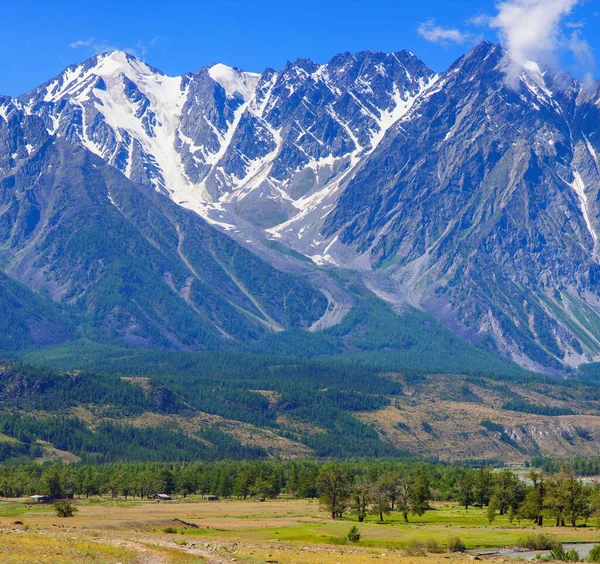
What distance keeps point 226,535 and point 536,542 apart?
4074 centimetres

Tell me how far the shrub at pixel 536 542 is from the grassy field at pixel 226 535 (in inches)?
94.5

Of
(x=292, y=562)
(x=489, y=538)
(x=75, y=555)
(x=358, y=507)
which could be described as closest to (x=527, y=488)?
(x=358, y=507)

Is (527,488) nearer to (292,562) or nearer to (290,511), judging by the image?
(290,511)

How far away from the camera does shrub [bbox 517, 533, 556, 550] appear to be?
480 feet

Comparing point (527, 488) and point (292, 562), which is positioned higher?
point (527, 488)

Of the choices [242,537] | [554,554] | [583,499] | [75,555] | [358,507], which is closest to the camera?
[75,555]

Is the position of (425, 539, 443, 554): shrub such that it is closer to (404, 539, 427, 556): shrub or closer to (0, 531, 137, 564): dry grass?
(404, 539, 427, 556): shrub

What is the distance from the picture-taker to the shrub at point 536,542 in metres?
146

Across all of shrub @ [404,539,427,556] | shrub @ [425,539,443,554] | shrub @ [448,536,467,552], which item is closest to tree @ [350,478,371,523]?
shrub @ [448,536,467,552]

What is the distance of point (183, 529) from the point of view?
5984 inches

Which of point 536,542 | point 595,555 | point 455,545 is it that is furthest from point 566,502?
point 595,555

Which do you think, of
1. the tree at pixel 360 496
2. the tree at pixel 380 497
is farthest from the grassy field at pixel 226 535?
the tree at pixel 360 496

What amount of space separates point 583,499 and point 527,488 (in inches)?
655

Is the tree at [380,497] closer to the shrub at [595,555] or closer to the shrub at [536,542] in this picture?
the shrub at [536,542]
